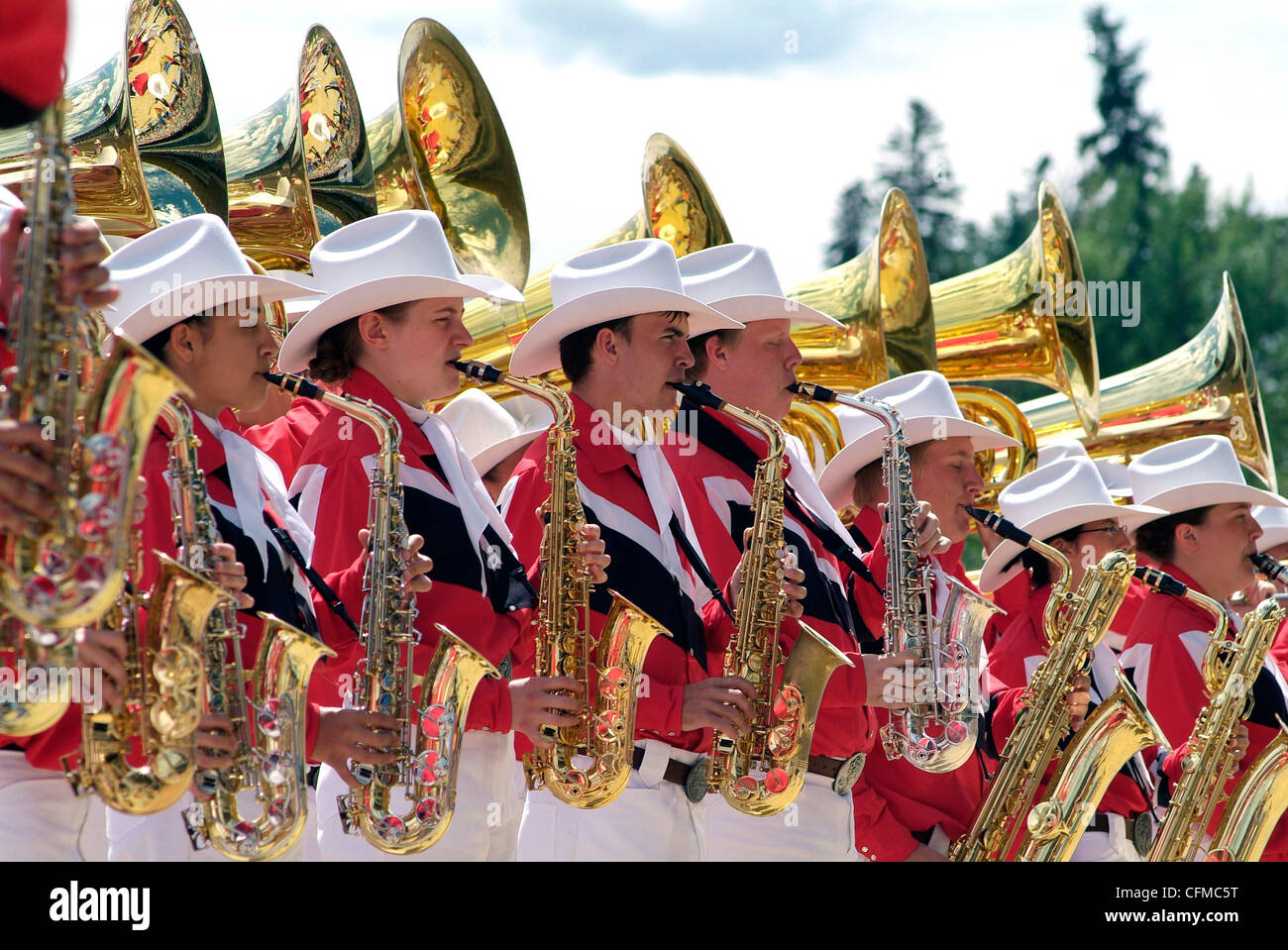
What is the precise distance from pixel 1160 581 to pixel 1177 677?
17.9 inches

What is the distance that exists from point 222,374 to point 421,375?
2.44ft

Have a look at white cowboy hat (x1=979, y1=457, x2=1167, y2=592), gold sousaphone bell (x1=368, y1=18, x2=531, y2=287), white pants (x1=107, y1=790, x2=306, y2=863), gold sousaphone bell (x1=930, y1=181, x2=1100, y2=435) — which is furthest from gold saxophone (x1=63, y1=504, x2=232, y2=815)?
gold sousaphone bell (x1=930, y1=181, x2=1100, y2=435)

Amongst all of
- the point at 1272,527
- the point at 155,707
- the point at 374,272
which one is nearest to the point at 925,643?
the point at 374,272

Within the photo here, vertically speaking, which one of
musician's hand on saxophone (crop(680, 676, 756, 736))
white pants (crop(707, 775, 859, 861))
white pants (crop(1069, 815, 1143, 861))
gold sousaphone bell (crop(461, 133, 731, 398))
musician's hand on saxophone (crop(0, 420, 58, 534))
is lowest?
white pants (crop(1069, 815, 1143, 861))

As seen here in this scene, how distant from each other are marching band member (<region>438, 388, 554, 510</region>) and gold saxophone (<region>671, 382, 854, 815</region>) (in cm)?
120

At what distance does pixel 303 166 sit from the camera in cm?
669

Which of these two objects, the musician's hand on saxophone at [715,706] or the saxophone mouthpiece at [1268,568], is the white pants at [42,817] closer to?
the musician's hand on saxophone at [715,706]

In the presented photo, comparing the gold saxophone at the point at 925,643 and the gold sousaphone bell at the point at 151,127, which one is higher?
the gold sousaphone bell at the point at 151,127

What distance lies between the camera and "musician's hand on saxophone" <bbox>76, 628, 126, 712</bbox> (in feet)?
10.6

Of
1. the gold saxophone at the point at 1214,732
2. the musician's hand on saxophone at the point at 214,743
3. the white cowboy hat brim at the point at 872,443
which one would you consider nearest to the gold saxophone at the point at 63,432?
the musician's hand on saxophone at the point at 214,743

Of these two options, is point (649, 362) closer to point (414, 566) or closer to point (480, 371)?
point (480, 371)

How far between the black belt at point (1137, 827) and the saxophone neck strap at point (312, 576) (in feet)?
11.4

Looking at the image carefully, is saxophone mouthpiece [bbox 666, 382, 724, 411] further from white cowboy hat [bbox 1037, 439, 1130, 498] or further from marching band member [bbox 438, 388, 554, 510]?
white cowboy hat [bbox 1037, 439, 1130, 498]

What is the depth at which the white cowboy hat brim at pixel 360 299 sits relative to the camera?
482 centimetres
